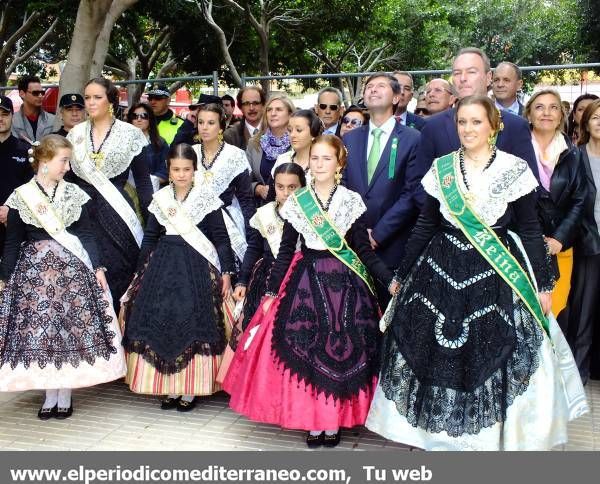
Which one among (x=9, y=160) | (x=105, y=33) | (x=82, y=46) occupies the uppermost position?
(x=105, y=33)

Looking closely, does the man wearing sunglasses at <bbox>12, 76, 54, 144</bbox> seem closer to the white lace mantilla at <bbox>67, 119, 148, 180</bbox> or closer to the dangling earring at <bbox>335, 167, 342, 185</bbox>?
the white lace mantilla at <bbox>67, 119, 148, 180</bbox>

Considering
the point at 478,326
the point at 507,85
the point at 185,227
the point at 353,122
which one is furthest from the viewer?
the point at 507,85

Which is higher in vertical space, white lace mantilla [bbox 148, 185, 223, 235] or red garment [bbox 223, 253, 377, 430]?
white lace mantilla [bbox 148, 185, 223, 235]

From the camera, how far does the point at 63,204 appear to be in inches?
169

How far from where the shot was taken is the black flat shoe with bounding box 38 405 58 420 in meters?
4.33

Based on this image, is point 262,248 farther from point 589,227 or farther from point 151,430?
point 589,227

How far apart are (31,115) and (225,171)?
2.74m

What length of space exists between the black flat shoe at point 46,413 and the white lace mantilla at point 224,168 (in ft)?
5.59

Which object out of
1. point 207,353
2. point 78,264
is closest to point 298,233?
point 207,353

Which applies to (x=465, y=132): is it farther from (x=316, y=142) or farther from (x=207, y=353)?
(x=207, y=353)

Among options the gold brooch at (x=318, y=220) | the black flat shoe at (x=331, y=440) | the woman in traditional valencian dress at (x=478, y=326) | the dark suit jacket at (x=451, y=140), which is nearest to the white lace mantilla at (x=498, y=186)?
the woman in traditional valencian dress at (x=478, y=326)

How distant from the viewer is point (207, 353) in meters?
4.34

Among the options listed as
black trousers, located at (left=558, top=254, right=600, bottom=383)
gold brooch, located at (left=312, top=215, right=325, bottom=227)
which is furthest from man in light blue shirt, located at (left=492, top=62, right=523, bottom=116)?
gold brooch, located at (left=312, top=215, right=325, bottom=227)

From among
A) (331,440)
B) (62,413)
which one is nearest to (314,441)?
(331,440)
